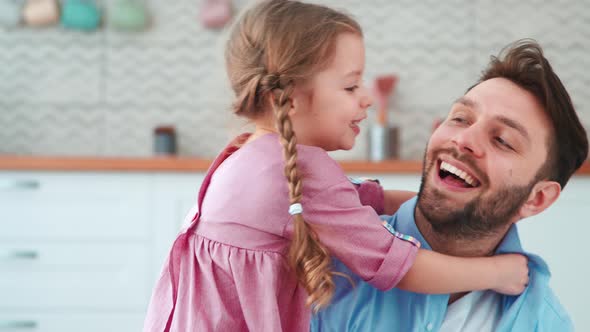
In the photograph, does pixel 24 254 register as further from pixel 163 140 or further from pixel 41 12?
pixel 41 12

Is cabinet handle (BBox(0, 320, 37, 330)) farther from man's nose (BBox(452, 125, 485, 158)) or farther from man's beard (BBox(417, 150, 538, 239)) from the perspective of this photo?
man's nose (BBox(452, 125, 485, 158))

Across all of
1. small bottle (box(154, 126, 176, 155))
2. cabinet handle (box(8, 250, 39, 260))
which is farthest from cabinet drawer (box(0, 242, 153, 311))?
small bottle (box(154, 126, 176, 155))

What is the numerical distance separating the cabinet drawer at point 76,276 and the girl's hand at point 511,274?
5.71 feet

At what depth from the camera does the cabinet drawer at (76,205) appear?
2.66 metres

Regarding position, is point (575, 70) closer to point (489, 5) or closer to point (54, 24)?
point (489, 5)

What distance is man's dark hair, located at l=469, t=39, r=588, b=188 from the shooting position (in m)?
1.25

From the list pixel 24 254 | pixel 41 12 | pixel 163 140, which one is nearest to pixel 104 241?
pixel 24 254

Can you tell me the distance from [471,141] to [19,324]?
211 cm

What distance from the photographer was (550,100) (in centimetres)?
124

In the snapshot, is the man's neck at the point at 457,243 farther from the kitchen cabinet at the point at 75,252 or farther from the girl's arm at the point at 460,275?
the kitchen cabinet at the point at 75,252

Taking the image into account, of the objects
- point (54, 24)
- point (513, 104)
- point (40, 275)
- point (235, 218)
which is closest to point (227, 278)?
point (235, 218)

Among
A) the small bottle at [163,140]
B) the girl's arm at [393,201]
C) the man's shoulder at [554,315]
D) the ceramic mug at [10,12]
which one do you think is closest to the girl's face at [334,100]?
the girl's arm at [393,201]

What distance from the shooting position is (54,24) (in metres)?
3.37

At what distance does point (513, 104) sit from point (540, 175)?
15 cm
